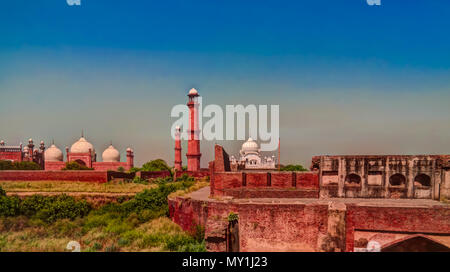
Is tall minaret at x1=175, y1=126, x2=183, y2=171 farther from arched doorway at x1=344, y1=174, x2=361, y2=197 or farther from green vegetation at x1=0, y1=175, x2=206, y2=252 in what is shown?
arched doorway at x1=344, y1=174, x2=361, y2=197

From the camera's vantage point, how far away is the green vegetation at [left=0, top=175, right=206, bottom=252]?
37.0 ft

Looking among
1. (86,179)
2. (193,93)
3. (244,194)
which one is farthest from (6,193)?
(193,93)

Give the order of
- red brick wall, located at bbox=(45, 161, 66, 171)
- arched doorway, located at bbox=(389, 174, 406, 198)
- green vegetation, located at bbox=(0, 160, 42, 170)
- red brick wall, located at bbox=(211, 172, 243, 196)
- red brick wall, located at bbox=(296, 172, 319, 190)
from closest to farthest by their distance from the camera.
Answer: arched doorway, located at bbox=(389, 174, 406, 198) → red brick wall, located at bbox=(211, 172, 243, 196) → red brick wall, located at bbox=(296, 172, 319, 190) → green vegetation, located at bbox=(0, 160, 42, 170) → red brick wall, located at bbox=(45, 161, 66, 171)

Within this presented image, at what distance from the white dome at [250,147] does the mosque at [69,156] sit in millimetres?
18483

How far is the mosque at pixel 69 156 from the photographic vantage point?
1639 inches

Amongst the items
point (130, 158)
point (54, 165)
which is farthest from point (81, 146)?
point (130, 158)

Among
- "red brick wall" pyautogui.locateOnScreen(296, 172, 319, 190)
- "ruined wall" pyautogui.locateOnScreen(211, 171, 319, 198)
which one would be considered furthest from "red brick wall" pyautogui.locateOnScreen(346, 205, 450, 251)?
A: "red brick wall" pyautogui.locateOnScreen(296, 172, 319, 190)

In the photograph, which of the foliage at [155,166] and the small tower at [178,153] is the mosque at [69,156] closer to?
the foliage at [155,166]

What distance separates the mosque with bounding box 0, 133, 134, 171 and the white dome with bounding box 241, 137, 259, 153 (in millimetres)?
18483

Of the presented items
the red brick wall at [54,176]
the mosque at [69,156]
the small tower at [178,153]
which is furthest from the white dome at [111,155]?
the red brick wall at [54,176]

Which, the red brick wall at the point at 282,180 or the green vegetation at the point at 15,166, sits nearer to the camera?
the red brick wall at the point at 282,180

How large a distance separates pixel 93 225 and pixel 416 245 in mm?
13542

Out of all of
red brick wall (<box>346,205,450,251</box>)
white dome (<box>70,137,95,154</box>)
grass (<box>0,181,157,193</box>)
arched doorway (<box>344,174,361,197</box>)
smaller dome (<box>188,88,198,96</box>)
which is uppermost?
smaller dome (<box>188,88,198,96</box>)

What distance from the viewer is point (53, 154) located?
43.2 m
